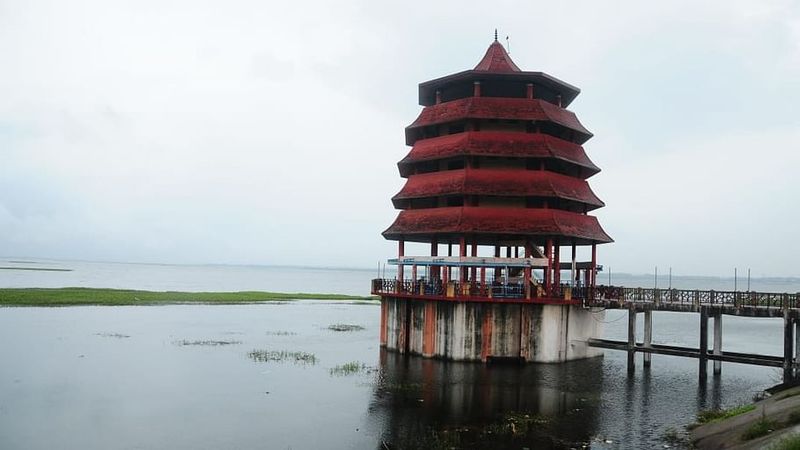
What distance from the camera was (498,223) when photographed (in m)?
43.3

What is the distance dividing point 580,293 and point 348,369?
15931mm

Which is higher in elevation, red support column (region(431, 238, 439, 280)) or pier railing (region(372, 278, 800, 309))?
red support column (region(431, 238, 439, 280))

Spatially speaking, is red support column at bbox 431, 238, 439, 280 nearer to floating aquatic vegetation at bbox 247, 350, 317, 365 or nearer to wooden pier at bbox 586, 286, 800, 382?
floating aquatic vegetation at bbox 247, 350, 317, 365

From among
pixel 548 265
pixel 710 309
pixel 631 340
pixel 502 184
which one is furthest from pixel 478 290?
pixel 710 309

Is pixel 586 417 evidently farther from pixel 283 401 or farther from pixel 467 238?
pixel 467 238

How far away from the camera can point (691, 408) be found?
31.6 metres

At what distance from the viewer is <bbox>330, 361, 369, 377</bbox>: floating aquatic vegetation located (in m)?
40.6

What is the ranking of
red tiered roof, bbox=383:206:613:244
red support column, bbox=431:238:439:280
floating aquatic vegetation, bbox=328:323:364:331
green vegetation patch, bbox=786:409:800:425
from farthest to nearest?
floating aquatic vegetation, bbox=328:323:364:331 < red support column, bbox=431:238:439:280 < red tiered roof, bbox=383:206:613:244 < green vegetation patch, bbox=786:409:800:425

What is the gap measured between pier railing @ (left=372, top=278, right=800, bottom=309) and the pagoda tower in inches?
4.2

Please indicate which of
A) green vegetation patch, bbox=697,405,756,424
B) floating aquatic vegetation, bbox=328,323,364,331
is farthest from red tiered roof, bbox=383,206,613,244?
floating aquatic vegetation, bbox=328,323,364,331

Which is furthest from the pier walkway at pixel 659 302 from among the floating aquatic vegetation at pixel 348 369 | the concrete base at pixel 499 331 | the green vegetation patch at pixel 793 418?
the green vegetation patch at pixel 793 418

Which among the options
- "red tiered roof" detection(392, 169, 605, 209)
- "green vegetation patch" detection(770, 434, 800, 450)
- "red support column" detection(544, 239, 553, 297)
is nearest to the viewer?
"green vegetation patch" detection(770, 434, 800, 450)

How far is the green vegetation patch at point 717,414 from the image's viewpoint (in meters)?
27.0

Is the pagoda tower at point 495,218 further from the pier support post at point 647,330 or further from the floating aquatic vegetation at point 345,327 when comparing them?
the floating aquatic vegetation at point 345,327
